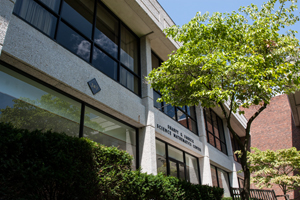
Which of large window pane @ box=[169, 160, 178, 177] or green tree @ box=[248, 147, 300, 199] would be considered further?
green tree @ box=[248, 147, 300, 199]

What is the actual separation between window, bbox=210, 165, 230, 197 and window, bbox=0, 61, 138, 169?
10.4m

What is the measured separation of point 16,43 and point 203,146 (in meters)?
12.5

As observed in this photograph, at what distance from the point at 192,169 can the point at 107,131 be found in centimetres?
738

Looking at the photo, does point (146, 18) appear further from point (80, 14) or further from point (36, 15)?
point (36, 15)

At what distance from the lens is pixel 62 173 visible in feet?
16.1

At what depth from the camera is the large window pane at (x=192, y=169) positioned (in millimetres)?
13948

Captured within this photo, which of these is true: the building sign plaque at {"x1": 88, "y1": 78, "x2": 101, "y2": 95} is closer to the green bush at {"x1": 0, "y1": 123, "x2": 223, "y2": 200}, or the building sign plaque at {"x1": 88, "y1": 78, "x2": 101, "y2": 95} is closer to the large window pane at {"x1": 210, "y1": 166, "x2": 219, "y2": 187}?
the green bush at {"x1": 0, "y1": 123, "x2": 223, "y2": 200}

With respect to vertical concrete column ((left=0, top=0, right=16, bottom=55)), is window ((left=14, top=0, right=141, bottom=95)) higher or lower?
higher

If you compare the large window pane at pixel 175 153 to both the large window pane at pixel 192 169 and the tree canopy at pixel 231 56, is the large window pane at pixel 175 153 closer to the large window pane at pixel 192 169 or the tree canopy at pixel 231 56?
the large window pane at pixel 192 169

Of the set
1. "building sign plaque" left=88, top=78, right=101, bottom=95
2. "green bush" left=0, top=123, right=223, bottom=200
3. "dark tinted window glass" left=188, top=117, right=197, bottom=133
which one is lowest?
"green bush" left=0, top=123, right=223, bottom=200

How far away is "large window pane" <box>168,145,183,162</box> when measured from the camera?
1273 cm

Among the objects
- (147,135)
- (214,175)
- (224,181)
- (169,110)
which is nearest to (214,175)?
(214,175)

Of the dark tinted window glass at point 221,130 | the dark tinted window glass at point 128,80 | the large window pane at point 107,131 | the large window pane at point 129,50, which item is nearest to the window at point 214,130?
the dark tinted window glass at point 221,130

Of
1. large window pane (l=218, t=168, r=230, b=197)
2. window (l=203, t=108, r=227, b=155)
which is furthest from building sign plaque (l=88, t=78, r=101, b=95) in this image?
large window pane (l=218, t=168, r=230, b=197)
